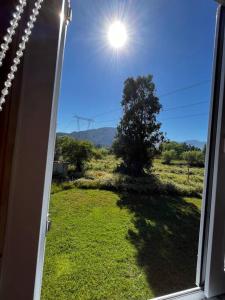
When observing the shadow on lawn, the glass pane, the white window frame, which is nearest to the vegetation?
the glass pane

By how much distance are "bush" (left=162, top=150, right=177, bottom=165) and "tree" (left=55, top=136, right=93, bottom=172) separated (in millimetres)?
768

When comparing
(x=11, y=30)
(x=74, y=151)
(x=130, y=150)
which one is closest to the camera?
(x=11, y=30)

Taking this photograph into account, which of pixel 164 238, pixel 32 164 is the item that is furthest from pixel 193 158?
pixel 32 164

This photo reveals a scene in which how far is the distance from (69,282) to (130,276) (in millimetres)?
407

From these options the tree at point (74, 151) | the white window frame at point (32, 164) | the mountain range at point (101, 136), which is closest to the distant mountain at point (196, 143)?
the mountain range at point (101, 136)

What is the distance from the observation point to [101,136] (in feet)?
6.02

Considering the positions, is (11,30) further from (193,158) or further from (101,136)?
(193,158)

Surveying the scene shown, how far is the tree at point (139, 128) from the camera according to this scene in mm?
1997

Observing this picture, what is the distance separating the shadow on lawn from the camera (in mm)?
1531

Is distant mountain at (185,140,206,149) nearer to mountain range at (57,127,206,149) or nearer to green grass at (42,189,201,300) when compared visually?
mountain range at (57,127,206,149)

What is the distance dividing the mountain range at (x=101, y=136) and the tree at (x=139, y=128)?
9cm

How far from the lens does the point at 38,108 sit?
60 cm

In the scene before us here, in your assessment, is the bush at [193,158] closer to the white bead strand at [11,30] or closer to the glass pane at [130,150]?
the glass pane at [130,150]

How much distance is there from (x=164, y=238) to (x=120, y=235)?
38 centimetres
